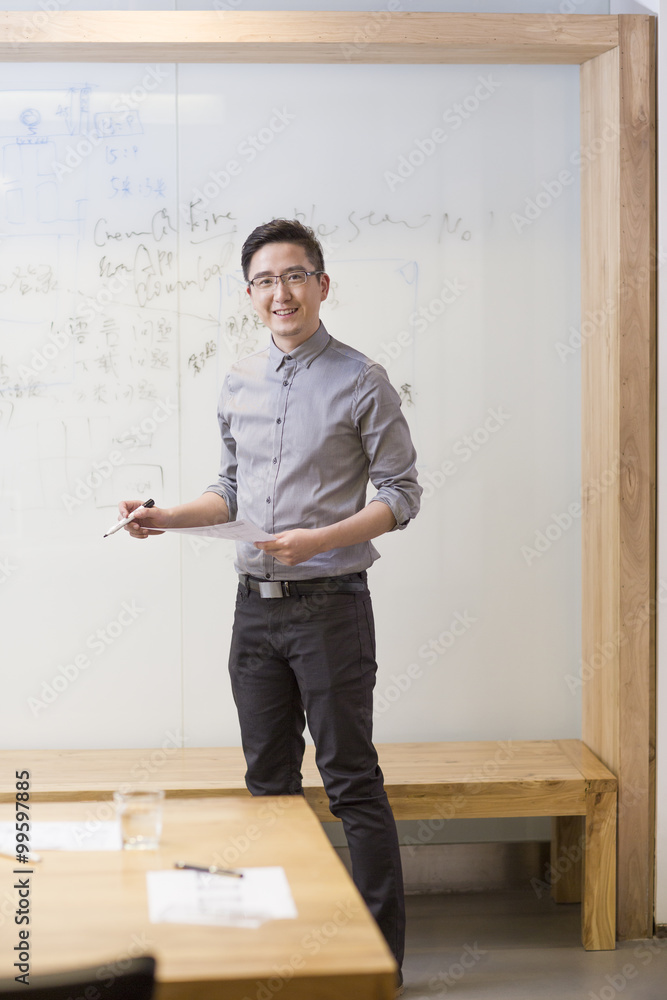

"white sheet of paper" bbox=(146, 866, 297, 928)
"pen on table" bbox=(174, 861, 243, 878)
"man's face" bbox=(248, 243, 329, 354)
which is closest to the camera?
"white sheet of paper" bbox=(146, 866, 297, 928)

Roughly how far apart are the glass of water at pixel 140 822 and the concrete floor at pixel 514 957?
156 centimetres

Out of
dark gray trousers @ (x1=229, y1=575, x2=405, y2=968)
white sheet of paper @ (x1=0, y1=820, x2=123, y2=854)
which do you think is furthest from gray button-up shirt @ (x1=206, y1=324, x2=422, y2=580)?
white sheet of paper @ (x1=0, y1=820, x2=123, y2=854)

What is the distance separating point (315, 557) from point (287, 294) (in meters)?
0.67

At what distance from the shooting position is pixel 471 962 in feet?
9.02

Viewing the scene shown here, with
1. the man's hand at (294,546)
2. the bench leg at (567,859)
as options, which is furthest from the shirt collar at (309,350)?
the bench leg at (567,859)

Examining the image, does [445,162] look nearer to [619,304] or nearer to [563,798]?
[619,304]

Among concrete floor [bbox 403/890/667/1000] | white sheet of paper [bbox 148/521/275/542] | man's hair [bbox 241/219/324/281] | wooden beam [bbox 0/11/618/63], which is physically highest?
wooden beam [bbox 0/11/618/63]

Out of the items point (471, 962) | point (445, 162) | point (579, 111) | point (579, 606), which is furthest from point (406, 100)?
point (471, 962)

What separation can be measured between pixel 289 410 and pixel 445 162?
1.31 m

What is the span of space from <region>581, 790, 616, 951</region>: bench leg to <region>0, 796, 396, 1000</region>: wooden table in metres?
1.77

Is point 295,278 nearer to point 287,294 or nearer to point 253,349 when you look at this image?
point 287,294

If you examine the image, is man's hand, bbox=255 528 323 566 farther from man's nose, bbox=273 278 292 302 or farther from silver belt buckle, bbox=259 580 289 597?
man's nose, bbox=273 278 292 302

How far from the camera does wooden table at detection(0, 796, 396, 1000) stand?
3.21 ft

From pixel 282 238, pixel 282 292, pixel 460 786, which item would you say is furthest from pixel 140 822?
pixel 460 786
